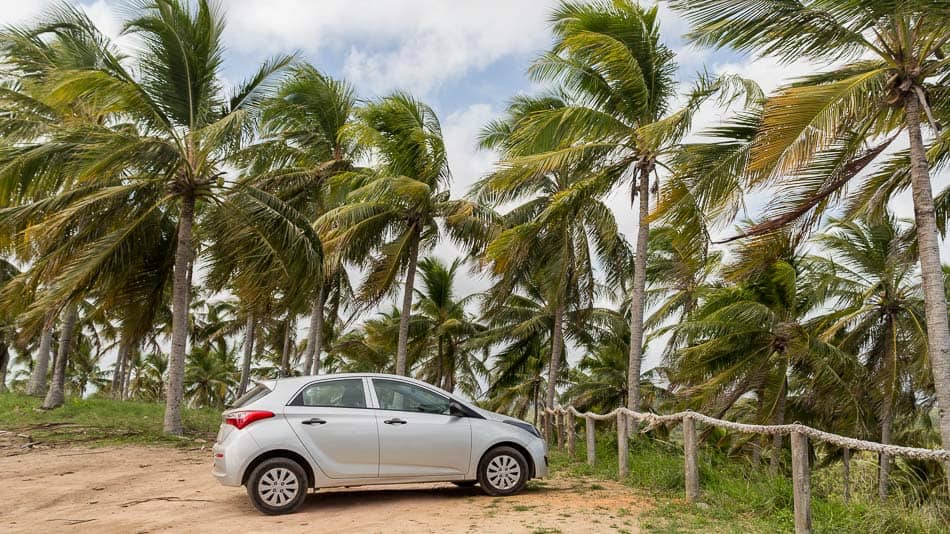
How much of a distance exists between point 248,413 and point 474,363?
28303mm

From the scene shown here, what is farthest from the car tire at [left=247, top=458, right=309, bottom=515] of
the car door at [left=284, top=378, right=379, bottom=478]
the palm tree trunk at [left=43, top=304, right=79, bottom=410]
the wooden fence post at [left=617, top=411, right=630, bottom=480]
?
the palm tree trunk at [left=43, top=304, right=79, bottom=410]

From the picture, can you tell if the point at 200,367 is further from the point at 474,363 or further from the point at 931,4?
the point at 931,4

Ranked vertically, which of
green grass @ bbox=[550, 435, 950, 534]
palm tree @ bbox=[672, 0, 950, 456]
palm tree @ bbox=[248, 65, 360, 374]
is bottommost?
green grass @ bbox=[550, 435, 950, 534]

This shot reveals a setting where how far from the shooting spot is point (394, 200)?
66.2ft

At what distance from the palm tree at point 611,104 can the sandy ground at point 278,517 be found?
21.0ft

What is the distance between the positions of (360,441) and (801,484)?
4.59 meters

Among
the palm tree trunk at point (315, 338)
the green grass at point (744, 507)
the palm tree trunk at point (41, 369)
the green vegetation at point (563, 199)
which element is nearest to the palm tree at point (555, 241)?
the green vegetation at point (563, 199)

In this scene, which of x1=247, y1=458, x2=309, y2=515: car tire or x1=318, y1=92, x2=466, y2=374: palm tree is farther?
x1=318, y1=92, x2=466, y2=374: palm tree

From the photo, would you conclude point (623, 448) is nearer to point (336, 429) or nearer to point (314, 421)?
point (336, 429)

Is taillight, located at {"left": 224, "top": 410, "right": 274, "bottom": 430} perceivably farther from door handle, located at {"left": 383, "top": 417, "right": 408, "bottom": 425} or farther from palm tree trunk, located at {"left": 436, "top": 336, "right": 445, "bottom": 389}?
palm tree trunk, located at {"left": 436, "top": 336, "right": 445, "bottom": 389}

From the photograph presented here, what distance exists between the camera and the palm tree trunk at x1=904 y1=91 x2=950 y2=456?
855 cm

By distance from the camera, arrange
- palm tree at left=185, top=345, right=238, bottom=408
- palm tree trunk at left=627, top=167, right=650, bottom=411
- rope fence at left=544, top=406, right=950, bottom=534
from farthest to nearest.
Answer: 1. palm tree at left=185, top=345, right=238, bottom=408
2. palm tree trunk at left=627, top=167, right=650, bottom=411
3. rope fence at left=544, top=406, right=950, bottom=534

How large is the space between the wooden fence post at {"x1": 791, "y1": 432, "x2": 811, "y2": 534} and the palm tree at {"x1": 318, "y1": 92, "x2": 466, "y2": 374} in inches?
504

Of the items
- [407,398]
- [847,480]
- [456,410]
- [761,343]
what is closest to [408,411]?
[407,398]
